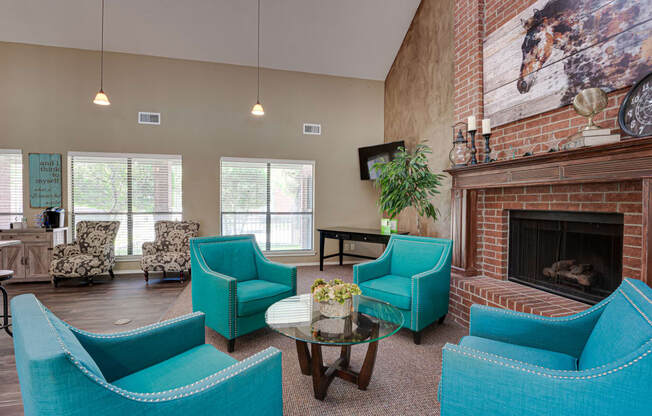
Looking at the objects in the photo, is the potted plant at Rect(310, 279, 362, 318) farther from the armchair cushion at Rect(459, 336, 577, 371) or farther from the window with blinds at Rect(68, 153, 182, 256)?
the window with blinds at Rect(68, 153, 182, 256)

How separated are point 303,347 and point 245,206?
12.5 feet

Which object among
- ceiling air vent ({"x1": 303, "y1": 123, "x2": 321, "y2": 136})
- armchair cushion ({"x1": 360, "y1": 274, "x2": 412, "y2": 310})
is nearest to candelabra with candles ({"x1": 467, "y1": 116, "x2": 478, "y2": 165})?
armchair cushion ({"x1": 360, "y1": 274, "x2": 412, "y2": 310})

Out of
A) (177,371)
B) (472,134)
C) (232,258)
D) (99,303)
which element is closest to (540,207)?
(472,134)

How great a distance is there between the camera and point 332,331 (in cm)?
182

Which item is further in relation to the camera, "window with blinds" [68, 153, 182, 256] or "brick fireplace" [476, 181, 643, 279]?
"window with blinds" [68, 153, 182, 256]

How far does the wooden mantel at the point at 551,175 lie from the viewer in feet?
6.02

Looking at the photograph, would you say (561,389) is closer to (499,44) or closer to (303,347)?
(303,347)

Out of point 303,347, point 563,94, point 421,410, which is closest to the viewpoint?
point 421,410

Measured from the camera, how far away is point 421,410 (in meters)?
1.79

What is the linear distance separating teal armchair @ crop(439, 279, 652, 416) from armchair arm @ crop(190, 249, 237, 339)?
1.74 metres

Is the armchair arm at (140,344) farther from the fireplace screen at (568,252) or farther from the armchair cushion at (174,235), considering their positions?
the armchair cushion at (174,235)

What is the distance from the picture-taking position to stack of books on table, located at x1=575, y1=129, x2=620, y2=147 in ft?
6.77

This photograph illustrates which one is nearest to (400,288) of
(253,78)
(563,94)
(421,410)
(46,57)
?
(421,410)

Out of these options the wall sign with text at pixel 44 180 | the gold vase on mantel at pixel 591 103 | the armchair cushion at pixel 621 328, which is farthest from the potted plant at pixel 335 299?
the wall sign with text at pixel 44 180
